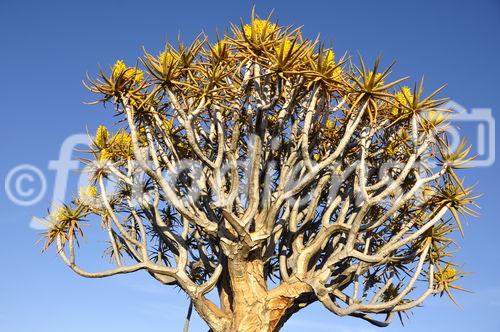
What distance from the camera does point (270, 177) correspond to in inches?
380

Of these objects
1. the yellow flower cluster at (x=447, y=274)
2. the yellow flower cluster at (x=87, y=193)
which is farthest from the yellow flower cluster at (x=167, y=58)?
the yellow flower cluster at (x=447, y=274)

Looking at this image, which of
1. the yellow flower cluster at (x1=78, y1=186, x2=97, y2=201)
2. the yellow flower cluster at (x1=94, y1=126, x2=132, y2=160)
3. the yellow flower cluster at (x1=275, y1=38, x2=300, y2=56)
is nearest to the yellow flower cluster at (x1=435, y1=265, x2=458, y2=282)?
the yellow flower cluster at (x1=275, y1=38, x2=300, y2=56)

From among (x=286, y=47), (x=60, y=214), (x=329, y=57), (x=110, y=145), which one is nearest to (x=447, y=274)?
(x=329, y=57)

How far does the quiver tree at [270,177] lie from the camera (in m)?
8.58

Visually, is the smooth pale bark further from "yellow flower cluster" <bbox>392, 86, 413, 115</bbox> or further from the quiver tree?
"yellow flower cluster" <bbox>392, 86, 413, 115</bbox>

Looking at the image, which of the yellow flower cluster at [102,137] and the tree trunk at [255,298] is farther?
the yellow flower cluster at [102,137]

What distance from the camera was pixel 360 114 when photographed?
8500 millimetres

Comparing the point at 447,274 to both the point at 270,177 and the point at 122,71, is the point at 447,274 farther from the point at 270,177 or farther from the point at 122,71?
the point at 122,71

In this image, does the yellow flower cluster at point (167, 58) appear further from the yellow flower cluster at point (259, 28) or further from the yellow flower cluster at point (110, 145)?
the yellow flower cluster at point (110, 145)

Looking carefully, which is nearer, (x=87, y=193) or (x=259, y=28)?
(x=259, y=28)

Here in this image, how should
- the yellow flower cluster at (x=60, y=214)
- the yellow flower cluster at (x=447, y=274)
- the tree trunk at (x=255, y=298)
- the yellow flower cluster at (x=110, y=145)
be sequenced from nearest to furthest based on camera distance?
the tree trunk at (x=255, y=298), the yellow flower cluster at (x=60, y=214), the yellow flower cluster at (x=110, y=145), the yellow flower cluster at (x=447, y=274)

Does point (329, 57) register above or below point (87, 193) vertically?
above

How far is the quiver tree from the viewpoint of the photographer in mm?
8578

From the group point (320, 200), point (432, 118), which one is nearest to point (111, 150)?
point (320, 200)
